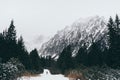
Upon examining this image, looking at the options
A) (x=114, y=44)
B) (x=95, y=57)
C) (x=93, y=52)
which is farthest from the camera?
(x=93, y=52)

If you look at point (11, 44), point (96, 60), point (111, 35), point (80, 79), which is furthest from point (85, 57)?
point (80, 79)

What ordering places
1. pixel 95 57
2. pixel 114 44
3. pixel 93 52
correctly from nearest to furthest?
pixel 114 44
pixel 95 57
pixel 93 52

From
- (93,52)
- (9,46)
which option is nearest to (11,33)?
(9,46)

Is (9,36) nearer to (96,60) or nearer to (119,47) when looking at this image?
(96,60)

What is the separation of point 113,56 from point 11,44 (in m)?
21.6

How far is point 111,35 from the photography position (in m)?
48.3

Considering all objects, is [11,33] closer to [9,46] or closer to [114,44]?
A: [9,46]

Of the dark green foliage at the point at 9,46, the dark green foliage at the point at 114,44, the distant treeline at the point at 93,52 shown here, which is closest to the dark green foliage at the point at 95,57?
the distant treeline at the point at 93,52

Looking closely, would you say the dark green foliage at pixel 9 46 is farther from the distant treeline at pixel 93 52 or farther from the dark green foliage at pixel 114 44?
the dark green foliage at pixel 114 44

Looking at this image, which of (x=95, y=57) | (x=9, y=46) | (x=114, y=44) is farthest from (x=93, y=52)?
(x=9, y=46)

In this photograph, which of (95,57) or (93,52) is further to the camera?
(93,52)

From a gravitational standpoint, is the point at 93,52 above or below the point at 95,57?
above

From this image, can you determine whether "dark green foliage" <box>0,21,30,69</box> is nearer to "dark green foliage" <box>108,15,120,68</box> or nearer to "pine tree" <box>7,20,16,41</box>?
"pine tree" <box>7,20,16,41</box>

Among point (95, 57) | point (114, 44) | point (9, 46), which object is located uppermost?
point (9, 46)
